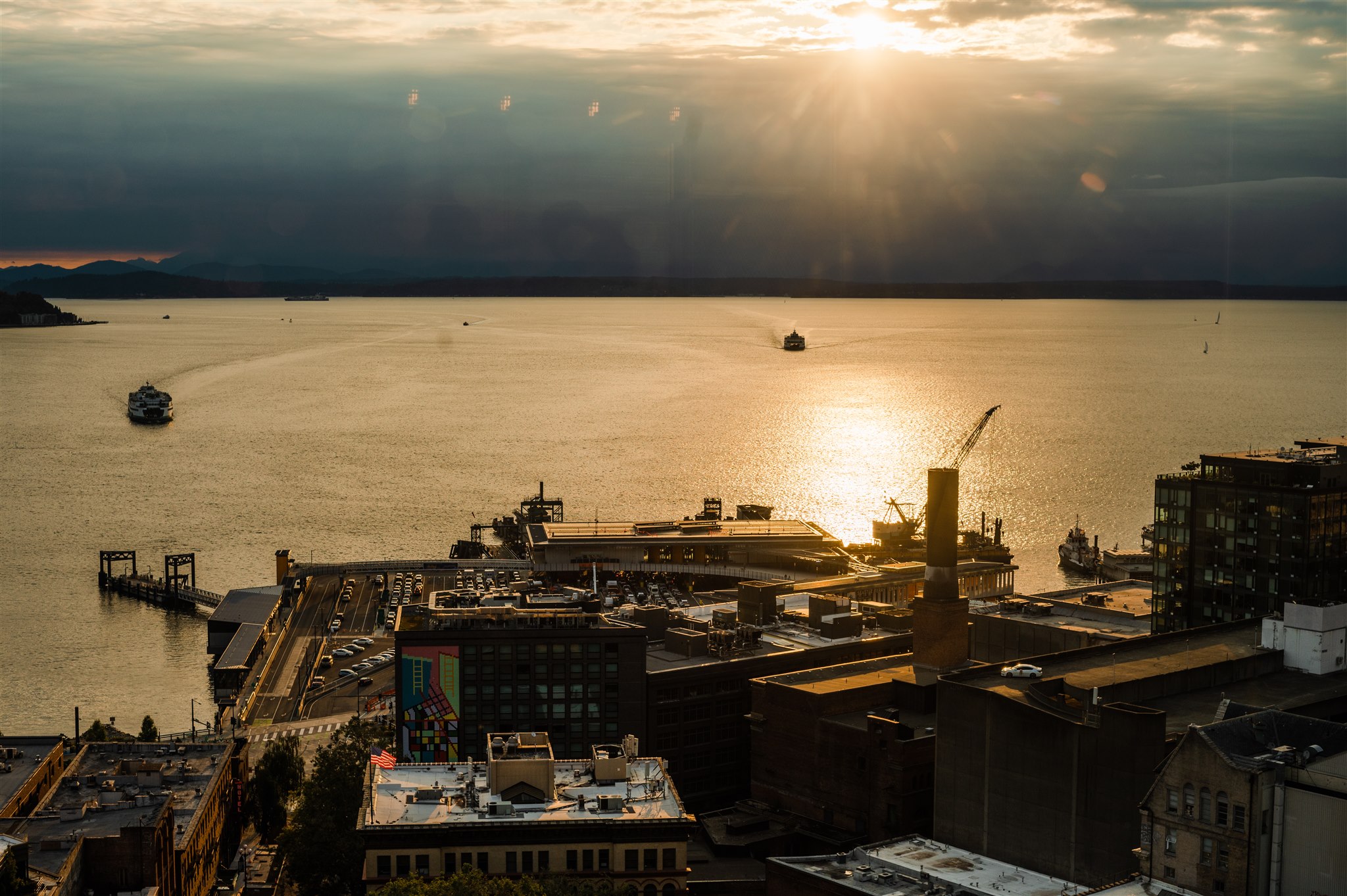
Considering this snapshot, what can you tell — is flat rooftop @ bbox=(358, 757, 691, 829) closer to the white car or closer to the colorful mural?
the colorful mural

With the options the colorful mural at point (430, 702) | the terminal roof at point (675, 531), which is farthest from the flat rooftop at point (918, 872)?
the terminal roof at point (675, 531)

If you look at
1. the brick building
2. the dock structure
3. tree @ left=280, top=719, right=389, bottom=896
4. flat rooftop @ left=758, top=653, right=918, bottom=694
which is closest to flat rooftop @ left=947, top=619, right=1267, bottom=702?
flat rooftop @ left=758, top=653, right=918, bottom=694

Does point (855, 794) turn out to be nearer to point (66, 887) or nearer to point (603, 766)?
point (603, 766)

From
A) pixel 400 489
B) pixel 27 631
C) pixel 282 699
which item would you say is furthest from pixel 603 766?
pixel 400 489

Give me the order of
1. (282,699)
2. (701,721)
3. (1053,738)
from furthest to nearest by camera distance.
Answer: (282,699) → (701,721) → (1053,738)

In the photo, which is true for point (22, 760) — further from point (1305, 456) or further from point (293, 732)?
point (1305, 456)

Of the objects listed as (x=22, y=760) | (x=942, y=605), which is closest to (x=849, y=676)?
(x=942, y=605)
